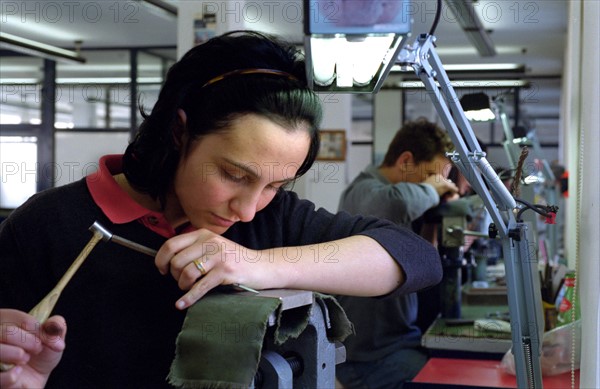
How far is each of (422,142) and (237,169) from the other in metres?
2.28

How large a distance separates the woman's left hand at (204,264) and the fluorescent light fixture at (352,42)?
250 mm

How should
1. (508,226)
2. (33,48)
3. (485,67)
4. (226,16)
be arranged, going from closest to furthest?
(508,226) → (226,16) → (33,48) → (485,67)

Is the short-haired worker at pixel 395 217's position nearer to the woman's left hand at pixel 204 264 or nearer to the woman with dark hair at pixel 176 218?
the woman with dark hair at pixel 176 218

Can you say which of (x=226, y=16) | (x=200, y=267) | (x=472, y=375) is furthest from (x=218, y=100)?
(x=226, y=16)

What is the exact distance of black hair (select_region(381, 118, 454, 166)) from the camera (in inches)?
129

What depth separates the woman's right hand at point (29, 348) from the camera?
2.56ft

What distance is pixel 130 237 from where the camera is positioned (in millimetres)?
1164

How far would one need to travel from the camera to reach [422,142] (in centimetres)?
329

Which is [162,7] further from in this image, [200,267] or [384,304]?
[200,267]

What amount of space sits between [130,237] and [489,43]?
7.36 m

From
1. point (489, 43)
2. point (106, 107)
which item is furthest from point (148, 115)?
point (106, 107)

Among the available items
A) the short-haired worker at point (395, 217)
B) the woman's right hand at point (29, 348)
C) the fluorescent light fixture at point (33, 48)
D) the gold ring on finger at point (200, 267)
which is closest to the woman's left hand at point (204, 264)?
the gold ring on finger at point (200, 267)

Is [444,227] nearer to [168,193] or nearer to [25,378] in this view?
[168,193]

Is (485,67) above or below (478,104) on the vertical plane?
above
